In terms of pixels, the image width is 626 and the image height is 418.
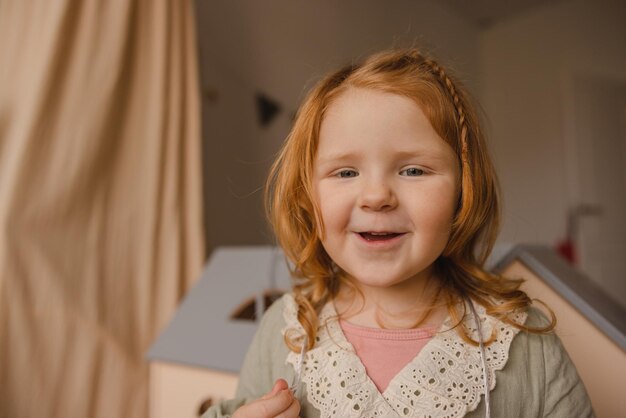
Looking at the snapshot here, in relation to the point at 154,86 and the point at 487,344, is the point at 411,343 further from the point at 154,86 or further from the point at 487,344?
the point at 154,86

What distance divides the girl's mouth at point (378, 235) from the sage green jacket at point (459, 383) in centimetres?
14

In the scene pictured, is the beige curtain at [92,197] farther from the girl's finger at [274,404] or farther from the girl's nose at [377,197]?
the girl's nose at [377,197]

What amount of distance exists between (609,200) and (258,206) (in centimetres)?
205

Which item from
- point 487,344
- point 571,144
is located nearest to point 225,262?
point 487,344

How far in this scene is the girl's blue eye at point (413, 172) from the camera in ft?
1.84

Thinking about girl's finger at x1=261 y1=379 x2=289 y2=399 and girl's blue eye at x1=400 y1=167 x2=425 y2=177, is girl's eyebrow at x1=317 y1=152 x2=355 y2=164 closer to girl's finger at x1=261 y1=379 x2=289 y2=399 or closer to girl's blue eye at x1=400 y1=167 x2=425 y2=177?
girl's blue eye at x1=400 y1=167 x2=425 y2=177

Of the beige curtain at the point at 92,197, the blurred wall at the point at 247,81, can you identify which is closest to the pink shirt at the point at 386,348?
the beige curtain at the point at 92,197

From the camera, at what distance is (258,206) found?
1874mm

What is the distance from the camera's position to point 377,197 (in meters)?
0.53

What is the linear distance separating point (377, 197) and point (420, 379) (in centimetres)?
21

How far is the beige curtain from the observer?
3.32 feet

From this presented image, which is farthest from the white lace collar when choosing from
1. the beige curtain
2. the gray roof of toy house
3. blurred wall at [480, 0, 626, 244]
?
blurred wall at [480, 0, 626, 244]

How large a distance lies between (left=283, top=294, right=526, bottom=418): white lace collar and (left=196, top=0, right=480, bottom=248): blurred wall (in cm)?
101

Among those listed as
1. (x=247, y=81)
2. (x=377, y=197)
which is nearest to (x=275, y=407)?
(x=377, y=197)
